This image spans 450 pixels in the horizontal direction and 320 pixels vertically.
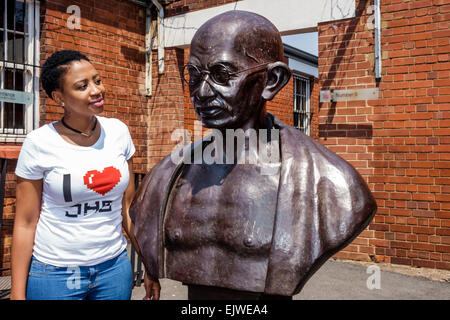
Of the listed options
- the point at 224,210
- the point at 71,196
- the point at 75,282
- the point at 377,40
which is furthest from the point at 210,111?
the point at 377,40

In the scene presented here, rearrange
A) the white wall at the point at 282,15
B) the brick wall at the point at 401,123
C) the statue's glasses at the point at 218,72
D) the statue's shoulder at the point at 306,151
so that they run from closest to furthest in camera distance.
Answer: the statue's glasses at the point at 218,72 < the statue's shoulder at the point at 306,151 < the brick wall at the point at 401,123 < the white wall at the point at 282,15

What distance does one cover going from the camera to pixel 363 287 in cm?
453

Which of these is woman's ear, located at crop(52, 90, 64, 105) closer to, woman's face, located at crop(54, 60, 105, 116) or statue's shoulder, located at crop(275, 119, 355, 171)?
woman's face, located at crop(54, 60, 105, 116)

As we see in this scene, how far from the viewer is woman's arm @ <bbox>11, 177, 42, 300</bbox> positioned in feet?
6.39

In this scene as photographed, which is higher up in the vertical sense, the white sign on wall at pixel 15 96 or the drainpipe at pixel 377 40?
the drainpipe at pixel 377 40

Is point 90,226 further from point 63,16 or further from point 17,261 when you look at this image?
point 63,16

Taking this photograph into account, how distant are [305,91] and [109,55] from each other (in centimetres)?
648

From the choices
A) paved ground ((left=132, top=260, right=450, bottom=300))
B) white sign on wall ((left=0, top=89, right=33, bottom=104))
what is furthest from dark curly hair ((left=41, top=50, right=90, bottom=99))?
white sign on wall ((left=0, top=89, right=33, bottom=104))

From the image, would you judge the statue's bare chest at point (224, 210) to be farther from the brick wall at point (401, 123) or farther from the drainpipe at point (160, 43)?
the drainpipe at point (160, 43)

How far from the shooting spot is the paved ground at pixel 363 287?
425cm

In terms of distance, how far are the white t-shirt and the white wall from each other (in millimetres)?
4081

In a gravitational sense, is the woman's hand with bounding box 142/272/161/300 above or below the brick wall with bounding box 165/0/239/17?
below

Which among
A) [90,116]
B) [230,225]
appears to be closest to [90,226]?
[90,116]

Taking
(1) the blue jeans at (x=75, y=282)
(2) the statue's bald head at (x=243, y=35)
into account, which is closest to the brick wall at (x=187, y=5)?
(2) the statue's bald head at (x=243, y=35)
